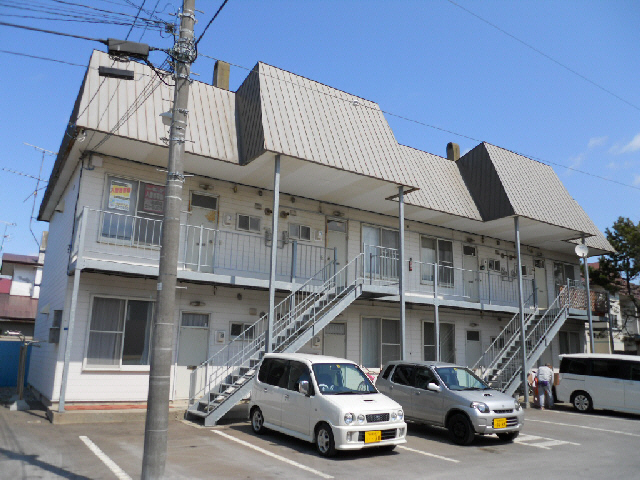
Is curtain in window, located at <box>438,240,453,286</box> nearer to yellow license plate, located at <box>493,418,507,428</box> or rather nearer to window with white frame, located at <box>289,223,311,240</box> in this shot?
window with white frame, located at <box>289,223,311,240</box>

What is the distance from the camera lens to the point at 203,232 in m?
13.4

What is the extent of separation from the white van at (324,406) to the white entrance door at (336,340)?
5.10m

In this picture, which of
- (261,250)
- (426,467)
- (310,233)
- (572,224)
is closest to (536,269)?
(572,224)

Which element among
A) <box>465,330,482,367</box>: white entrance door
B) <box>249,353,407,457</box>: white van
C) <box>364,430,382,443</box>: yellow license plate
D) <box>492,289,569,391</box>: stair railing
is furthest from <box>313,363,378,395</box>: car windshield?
<box>465,330,482,367</box>: white entrance door

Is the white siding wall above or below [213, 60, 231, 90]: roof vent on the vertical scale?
below

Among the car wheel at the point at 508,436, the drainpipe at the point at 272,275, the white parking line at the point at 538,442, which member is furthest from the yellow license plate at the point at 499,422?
the drainpipe at the point at 272,275

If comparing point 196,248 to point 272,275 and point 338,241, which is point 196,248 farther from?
point 338,241

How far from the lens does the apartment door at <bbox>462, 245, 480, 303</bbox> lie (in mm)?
18812

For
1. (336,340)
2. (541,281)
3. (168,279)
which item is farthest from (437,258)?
(168,279)

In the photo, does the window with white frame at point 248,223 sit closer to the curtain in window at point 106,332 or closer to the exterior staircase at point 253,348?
the exterior staircase at point 253,348

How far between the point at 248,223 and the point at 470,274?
9372 mm

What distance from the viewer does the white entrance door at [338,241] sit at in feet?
51.0

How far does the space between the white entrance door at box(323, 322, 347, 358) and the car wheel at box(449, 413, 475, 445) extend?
5747 mm

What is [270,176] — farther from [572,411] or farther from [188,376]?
[572,411]
